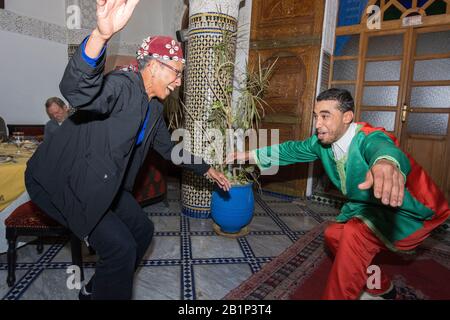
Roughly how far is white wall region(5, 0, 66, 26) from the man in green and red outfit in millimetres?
4456

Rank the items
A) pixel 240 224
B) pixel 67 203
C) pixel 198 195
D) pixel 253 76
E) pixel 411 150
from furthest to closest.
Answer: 1. pixel 411 150
2. pixel 198 195
3. pixel 253 76
4. pixel 240 224
5. pixel 67 203

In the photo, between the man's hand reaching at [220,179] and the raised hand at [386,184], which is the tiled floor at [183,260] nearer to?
the man's hand reaching at [220,179]

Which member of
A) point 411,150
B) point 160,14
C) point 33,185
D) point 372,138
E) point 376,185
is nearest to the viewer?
A: point 376,185

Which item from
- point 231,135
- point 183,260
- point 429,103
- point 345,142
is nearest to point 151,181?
point 231,135

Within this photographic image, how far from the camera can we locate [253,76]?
3.10 m

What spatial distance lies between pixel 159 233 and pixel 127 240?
5.17 ft

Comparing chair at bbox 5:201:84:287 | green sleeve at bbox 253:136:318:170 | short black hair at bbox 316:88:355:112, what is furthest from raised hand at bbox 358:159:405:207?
chair at bbox 5:201:84:287

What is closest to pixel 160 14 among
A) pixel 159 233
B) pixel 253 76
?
pixel 253 76

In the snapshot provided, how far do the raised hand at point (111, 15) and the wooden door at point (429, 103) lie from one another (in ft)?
11.7

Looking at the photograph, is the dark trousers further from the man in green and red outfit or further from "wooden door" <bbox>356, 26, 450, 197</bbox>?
"wooden door" <bbox>356, 26, 450, 197</bbox>

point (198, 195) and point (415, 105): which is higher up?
point (415, 105)

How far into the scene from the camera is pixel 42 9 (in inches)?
172

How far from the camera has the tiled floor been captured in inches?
76.5

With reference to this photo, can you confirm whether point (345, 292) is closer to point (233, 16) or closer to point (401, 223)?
point (401, 223)
